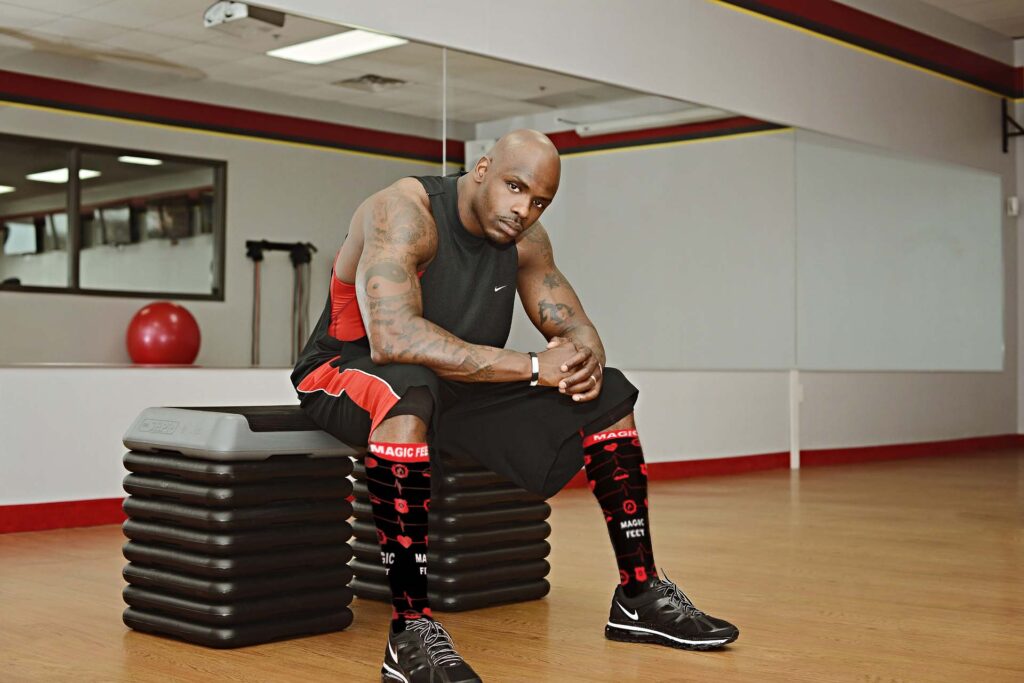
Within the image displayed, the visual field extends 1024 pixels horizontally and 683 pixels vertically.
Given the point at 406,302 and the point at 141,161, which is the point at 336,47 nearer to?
the point at 141,161

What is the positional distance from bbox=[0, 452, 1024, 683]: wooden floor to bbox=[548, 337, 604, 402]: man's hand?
1.70 feet

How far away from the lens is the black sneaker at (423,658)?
6.85 ft

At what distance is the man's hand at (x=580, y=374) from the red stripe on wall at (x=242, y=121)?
2.84m

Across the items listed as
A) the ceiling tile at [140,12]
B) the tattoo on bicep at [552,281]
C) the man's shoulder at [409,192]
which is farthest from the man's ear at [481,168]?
the ceiling tile at [140,12]

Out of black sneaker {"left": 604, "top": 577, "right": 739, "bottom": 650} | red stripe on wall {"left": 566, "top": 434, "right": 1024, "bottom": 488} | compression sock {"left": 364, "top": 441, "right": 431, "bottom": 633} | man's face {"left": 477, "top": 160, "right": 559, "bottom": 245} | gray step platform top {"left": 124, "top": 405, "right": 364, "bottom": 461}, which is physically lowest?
red stripe on wall {"left": 566, "top": 434, "right": 1024, "bottom": 488}

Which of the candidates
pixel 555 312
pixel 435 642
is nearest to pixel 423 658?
pixel 435 642

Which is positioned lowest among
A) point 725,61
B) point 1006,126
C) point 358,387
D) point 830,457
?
point 830,457

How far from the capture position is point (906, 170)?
813cm

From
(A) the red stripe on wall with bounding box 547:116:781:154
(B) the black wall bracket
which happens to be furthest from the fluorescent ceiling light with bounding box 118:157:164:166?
(B) the black wall bracket

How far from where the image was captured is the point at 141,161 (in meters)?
6.00

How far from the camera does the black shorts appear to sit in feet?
8.23

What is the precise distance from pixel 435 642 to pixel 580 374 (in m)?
0.63

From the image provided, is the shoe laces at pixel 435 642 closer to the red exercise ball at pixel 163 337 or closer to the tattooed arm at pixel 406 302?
the tattooed arm at pixel 406 302

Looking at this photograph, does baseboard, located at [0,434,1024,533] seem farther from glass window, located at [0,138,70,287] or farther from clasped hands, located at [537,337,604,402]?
clasped hands, located at [537,337,604,402]
